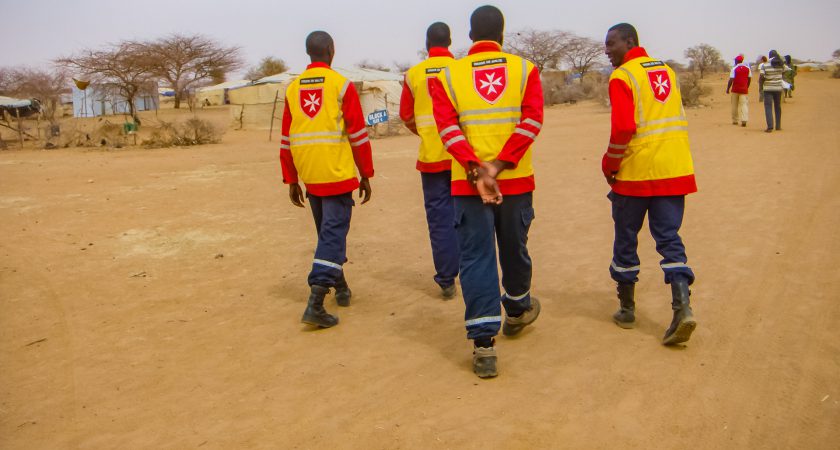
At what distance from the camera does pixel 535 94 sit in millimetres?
3230

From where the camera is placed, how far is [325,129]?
411 cm

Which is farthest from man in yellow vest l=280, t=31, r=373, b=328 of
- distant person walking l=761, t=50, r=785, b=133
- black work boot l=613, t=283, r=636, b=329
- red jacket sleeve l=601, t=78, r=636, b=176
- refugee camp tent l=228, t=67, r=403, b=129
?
refugee camp tent l=228, t=67, r=403, b=129

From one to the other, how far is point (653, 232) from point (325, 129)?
2.07m

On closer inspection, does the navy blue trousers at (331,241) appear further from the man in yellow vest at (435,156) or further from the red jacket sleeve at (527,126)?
the red jacket sleeve at (527,126)

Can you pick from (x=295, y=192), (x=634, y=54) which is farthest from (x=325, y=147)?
(x=634, y=54)

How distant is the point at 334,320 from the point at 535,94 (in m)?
1.92

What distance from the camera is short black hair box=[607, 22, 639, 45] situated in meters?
3.71

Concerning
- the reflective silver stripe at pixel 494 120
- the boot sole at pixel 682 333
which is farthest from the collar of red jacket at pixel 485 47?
the boot sole at pixel 682 333

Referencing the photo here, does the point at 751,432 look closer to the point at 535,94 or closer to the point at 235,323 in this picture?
the point at 535,94

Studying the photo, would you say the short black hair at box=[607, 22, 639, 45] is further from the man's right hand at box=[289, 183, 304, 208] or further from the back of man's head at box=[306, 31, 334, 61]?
the man's right hand at box=[289, 183, 304, 208]

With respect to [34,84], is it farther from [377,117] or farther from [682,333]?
[682,333]

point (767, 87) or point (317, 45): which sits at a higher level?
point (767, 87)

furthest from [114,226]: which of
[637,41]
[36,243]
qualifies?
[637,41]

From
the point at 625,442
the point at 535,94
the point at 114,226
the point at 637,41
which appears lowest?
the point at 625,442
